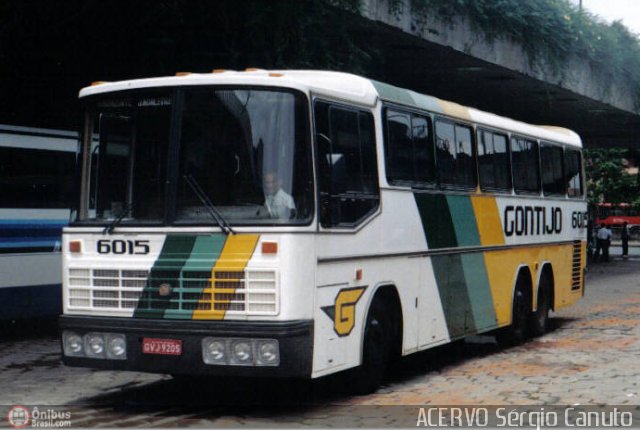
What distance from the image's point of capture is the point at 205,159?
930cm

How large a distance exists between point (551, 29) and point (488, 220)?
41.5 ft

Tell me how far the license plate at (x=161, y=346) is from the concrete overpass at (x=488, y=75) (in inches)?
342

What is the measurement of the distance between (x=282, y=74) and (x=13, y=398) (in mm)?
3968

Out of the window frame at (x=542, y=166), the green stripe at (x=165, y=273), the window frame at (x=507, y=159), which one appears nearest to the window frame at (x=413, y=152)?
the window frame at (x=507, y=159)

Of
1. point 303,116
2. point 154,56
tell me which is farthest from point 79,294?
point 154,56

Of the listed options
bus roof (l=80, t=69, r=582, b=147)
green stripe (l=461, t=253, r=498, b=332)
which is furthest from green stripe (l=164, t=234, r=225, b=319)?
green stripe (l=461, t=253, r=498, b=332)

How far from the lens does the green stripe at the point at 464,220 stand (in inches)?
493

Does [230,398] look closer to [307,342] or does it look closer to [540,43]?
[307,342]

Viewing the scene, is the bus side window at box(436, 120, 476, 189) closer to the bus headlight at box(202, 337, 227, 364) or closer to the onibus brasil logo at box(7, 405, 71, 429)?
the bus headlight at box(202, 337, 227, 364)

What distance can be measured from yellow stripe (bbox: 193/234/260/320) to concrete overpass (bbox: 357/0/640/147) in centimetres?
842

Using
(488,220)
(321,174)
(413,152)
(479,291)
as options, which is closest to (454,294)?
(479,291)

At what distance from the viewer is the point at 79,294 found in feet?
31.9

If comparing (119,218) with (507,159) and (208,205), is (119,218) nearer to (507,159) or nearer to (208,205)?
(208,205)

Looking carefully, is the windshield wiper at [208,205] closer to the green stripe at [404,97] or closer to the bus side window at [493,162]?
the green stripe at [404,97]
